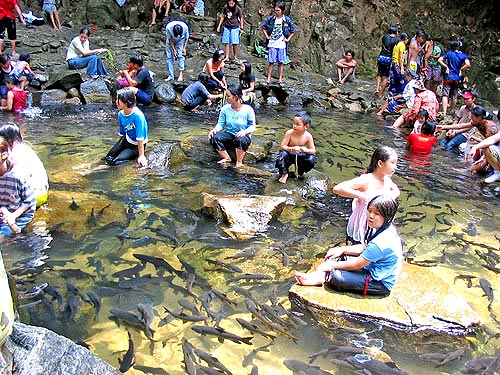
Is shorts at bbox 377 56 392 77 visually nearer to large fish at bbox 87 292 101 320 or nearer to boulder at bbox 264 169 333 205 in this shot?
boulder at bbox 264 169 333 205

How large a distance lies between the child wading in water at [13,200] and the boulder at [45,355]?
111 inches

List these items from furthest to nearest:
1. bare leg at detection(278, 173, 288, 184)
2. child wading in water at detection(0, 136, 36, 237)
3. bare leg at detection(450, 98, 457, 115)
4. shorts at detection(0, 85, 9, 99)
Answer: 1. bare leg at detection(450, 98, 457, 115)
2. shorts at detection(0, 85, 9, 99)
3. bare leg at detection(278, 173, 288, 184)
4. child wading in water at detection(0, 136, 36, 237)

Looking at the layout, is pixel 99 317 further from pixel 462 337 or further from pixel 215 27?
pixel 215 27

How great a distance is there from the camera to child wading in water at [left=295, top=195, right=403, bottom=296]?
4676 mm

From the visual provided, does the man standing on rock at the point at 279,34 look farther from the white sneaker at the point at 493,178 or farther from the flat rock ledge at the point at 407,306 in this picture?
the flat rock ledge at the point at 407,306

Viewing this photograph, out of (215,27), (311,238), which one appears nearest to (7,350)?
(311,238)

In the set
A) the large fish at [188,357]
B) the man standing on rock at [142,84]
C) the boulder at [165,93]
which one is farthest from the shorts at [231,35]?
the large fish at [188,357]

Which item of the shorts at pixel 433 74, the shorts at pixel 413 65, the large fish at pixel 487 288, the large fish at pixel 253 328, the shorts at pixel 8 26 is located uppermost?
the shorts at pixel 8 26

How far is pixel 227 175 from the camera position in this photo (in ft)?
29.0

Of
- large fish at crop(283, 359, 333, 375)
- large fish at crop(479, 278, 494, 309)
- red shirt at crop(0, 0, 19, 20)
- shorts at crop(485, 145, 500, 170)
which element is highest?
red shirt at crop(0, 0, 19, 20)

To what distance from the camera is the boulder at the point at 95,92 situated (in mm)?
13867

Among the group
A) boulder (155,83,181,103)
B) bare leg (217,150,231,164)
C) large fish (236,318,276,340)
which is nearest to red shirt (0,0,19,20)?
boulder (155,83,181,103)

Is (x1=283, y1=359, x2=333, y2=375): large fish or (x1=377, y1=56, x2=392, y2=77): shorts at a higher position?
(x1=377, y1=56, x2=392, y2=77): shorts

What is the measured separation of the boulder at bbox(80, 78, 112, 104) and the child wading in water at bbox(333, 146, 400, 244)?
1025cm
